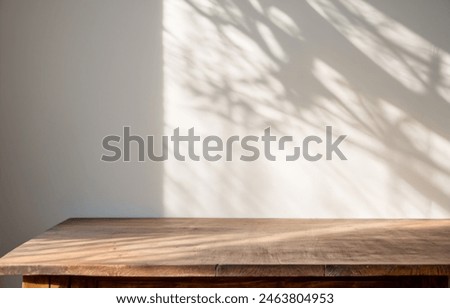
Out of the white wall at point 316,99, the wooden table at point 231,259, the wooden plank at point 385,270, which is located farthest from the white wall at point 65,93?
the wooden plank at point 385,270

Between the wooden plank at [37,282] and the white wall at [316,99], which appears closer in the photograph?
the wooden plank at [37,282]

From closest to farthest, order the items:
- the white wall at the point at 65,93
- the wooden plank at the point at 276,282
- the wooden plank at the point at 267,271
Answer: the wooden plank at the point at 267,271 → the wooden plank at the point at 276,282 → the white wall at the point at 65,93

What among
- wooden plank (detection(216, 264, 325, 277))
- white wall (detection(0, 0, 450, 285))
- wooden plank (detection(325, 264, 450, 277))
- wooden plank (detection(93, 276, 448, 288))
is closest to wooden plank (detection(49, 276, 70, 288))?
wooden plank (detection(93, 276, 448, 288))

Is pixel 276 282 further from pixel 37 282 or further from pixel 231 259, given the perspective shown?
pixel 37 282

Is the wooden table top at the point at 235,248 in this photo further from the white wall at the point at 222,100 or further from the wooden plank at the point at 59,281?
the white wall at the point at 222,100

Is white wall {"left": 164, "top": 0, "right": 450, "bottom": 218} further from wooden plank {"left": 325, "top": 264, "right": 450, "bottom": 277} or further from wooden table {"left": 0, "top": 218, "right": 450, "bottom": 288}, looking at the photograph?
wooden plank {"left": 325, "top": 264, "right": 450, "bottom": 277}

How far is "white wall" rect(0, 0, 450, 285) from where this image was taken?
136 inches
